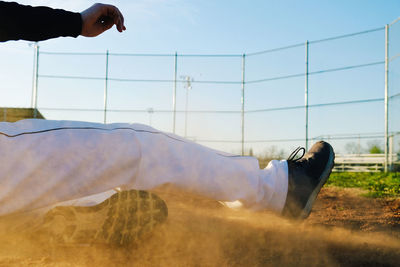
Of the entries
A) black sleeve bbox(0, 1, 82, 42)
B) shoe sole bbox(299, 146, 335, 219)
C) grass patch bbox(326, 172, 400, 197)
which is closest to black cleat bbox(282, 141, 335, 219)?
shoe sole bbox(299, 146, 335, 219)

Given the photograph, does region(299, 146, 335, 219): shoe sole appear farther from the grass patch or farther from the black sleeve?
the grass patch

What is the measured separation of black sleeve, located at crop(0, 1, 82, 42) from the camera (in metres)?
1.23

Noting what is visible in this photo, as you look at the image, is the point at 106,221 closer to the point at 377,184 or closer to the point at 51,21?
the point at 51,21

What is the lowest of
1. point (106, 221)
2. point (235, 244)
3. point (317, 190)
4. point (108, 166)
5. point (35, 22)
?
point (235, 244)

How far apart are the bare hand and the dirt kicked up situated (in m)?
0.71

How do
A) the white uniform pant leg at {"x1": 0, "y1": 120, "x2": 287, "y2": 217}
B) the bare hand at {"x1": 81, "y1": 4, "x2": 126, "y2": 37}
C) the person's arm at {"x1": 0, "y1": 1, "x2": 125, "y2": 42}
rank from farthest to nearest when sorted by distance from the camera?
the bare hand at {"x1": 81, "y1": 4, "x2": 126, "y2": 37}
the person's arm at {"x1": 0, "y1": 1, "x2": 125, "y2": 42}
the white uniform pant leg at {"x1": 0, "y1": 120, "x2": 287, "y2": 217}

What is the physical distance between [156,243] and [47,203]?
81 cm

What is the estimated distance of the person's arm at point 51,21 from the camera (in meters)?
1.23

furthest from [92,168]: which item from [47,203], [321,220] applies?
[321,220]

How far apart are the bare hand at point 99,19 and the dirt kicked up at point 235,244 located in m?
0.71

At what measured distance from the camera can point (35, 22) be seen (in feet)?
4.19

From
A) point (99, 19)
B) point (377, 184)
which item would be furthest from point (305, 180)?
point (377, 184)

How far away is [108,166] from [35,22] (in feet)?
1.90

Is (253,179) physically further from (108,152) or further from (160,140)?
(108,152)
